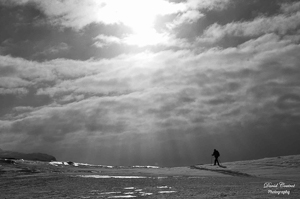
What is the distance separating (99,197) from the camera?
44.5 feet

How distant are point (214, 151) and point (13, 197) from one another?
31696mm

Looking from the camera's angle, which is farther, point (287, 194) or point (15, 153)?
point (15, 153)

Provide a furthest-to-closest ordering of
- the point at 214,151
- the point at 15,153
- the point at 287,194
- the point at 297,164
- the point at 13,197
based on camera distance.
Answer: the point at 15,153, the point at 214,151, the point at 297,164, the point at 13,197, the point at 287,194

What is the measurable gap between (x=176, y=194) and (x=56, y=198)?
5670 millimetres

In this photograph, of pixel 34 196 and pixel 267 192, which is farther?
pixel 34 196

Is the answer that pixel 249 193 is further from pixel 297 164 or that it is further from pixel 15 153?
pixel 15 153

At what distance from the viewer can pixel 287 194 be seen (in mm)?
12117

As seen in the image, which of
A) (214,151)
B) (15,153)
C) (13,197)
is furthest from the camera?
(15,153)

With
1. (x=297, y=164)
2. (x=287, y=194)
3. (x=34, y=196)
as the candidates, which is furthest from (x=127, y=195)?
(x=297, y=164)

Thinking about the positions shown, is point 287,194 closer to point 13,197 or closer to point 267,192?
point 267,192

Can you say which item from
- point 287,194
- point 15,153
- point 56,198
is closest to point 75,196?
point 56,198

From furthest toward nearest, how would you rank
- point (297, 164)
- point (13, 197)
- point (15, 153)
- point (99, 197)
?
1. point (15, 153)
2. point (297, 164)
3. point (13, 197)
4. point (99, 197)

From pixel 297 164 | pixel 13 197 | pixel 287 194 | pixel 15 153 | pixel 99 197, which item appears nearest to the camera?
pixel 287 194

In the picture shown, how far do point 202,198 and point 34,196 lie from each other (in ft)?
27.7
